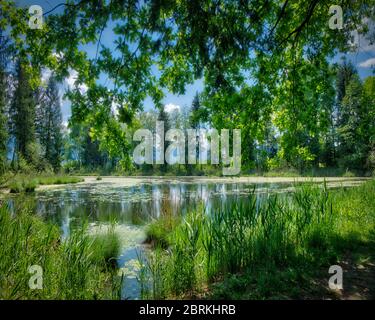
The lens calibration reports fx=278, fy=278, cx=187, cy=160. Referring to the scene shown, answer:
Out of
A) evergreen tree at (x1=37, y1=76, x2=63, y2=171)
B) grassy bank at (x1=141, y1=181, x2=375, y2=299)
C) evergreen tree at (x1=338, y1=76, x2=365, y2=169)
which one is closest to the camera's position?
grassy bank at (x1=141, y1=181, x2=375, y2=299)

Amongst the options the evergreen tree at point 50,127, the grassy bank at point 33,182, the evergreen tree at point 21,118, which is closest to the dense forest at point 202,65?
the grassy bank at point 33,182

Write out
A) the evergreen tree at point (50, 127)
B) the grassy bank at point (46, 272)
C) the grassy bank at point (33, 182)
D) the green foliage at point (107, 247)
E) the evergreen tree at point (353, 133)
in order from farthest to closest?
1. the evergreen tree at point (50, 127)
2. the evergreen tree at point (353, 133)
3. the grassy bank at point (33, 182)
4. the green foliage at point (107, 247)
5. the grassy bank at point (46, 272)

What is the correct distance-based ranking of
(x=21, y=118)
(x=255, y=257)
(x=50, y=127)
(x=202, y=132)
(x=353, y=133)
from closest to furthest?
(x=255, y=257), (x=202, y=132), (x=21, y=118), (x=353, y=133), (x=50, y=127)

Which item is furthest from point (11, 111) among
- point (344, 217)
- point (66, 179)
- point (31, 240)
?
point (344, 217)

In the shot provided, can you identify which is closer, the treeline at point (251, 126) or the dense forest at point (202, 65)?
the dense forest at point (202, 65)

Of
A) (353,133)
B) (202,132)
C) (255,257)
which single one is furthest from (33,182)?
(353,133)

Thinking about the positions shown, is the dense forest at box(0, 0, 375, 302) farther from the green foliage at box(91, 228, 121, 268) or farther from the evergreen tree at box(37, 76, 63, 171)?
the evergreen tree at box(37, 76, 63, 171)

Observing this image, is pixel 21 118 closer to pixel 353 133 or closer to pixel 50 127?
pixel 50 127

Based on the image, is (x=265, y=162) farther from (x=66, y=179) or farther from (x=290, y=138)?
(x=66, y=179)

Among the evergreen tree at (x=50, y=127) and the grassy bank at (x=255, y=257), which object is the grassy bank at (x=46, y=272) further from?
the evergreen tree at (x=50, y=127)

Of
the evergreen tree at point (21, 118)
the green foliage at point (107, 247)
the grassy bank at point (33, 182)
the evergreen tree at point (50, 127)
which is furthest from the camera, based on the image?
the evergreen tree at point (50, 127)

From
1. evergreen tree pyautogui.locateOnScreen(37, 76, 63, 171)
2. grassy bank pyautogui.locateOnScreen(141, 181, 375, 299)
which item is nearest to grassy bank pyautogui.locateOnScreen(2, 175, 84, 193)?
grassy bank pyautogui.locateOnScreen(141, 181, 375, 299)

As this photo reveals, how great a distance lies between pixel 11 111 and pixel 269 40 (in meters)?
31.4

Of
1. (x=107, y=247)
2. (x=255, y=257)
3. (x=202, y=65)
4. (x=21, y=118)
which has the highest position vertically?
(x=21, y=118)
